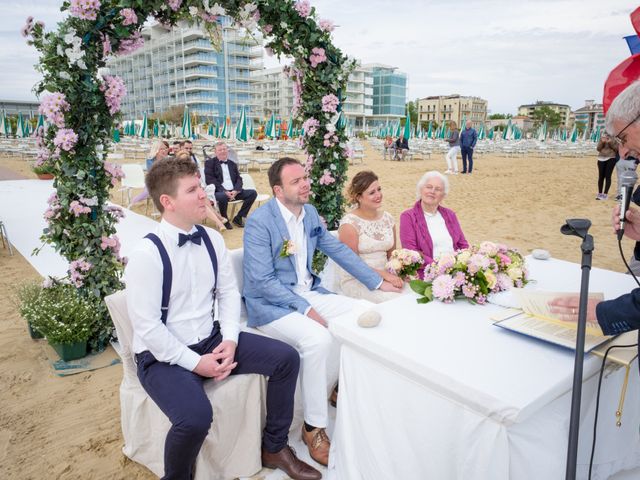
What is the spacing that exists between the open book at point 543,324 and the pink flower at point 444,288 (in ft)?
1.04

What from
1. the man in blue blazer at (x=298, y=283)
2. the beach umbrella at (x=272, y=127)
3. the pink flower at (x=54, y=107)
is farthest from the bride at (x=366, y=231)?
the beach umbrella at (x=272, y=127)

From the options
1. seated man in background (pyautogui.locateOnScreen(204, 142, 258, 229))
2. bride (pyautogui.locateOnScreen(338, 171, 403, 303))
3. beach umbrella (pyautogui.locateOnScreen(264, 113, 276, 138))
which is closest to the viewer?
bride (pyautogui.locateOnScreen(338, 171, 403, 303))

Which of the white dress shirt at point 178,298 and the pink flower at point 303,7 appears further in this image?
the pink flower at point 303,7

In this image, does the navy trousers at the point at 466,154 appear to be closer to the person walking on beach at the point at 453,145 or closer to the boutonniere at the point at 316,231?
the person walking on beach at the point at 453,145

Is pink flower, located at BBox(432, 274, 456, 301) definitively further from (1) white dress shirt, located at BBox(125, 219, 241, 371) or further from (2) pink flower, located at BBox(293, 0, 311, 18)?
(2) pink flower, located at BBox(293, 0, 311, 18)

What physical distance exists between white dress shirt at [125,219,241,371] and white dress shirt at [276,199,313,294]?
646 millimetres

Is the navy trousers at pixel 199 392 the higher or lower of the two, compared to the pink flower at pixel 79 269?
lower

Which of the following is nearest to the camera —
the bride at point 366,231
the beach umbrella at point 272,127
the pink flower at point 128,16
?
the pink flower at point 128,16

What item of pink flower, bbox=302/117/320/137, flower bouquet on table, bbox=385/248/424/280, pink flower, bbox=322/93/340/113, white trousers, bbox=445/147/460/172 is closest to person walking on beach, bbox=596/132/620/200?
white trousers, bbox=445/147/460/172

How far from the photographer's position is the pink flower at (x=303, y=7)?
4.78 metres

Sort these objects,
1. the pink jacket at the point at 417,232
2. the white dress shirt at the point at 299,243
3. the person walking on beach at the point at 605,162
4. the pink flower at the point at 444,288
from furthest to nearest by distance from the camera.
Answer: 1. the person walking on beach at the point at 605,162
2. the pink jacket at the point at 417,232
3. the white dress shirt at the point at 299,243
4. the pink flower at the point at 444,288

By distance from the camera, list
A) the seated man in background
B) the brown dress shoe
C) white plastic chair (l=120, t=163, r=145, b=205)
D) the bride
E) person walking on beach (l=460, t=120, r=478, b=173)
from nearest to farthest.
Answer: the brown dress shoe < the bride < the seated man in background < white plastic chair (l=120, t=163, r=145, b=205) < person walking on beach (l=460, t=120, r=478, b=173)

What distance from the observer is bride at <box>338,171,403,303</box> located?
388cm

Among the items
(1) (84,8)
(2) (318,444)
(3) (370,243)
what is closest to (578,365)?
(2) (318,444)
